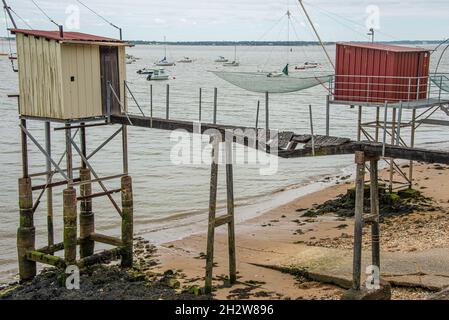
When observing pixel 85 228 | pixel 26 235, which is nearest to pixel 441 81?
pixel 85 228

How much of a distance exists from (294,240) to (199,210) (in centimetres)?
764

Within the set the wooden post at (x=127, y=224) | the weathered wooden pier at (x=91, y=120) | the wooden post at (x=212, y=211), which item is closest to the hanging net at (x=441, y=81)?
the weathered wooden pier at (x=91, y=120)

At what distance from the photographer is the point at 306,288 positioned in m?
15.1

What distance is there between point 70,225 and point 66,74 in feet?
13.7

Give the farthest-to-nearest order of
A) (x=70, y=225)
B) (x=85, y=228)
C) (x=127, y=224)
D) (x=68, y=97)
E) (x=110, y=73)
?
(x=85, y=228)
(x=127, y=224)
(x=110, y=73)
(x=70, y=225)
(x=68, y=97)

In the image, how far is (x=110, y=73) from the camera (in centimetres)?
1736

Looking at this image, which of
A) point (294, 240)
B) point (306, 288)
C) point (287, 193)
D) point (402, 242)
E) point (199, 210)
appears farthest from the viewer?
point (287, 193)

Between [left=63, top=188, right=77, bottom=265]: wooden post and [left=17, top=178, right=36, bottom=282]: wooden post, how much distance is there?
5.64ft

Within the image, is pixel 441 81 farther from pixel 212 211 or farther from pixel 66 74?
pixel 66 74

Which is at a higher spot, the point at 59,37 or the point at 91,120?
the point at 59,37

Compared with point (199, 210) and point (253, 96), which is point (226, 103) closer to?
point (253, 96)

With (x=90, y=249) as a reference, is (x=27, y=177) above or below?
above

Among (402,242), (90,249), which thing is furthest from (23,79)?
(402,242)

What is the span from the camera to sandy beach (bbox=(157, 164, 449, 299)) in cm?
1514
